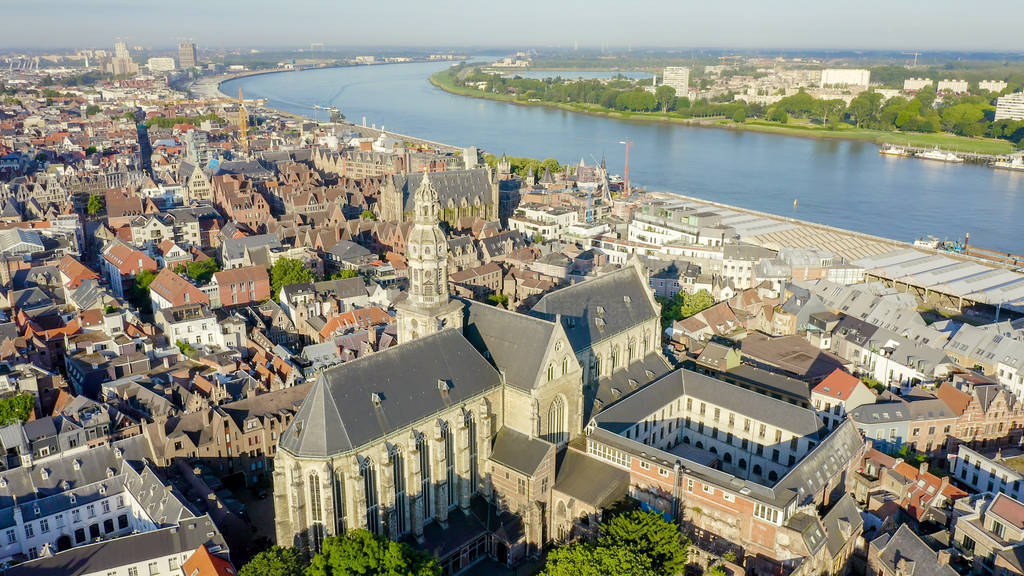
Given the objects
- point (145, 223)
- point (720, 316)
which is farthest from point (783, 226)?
point (145, 223)

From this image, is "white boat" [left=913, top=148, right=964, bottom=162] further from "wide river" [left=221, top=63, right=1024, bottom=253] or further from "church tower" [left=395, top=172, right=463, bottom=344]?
"church tower" [left=395, top=172, right=463, bottom=344]

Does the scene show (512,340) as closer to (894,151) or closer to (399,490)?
(399,490)

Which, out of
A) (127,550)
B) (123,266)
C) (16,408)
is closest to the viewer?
(127,550)

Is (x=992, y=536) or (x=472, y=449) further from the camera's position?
(x=472, y=449)

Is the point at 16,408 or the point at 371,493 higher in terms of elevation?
the point at 371,493

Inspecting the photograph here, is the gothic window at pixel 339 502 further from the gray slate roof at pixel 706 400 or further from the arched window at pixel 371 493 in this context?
the gray slate roof at pixel 706 400

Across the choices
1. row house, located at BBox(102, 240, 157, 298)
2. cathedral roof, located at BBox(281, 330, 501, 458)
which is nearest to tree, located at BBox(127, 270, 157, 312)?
row house, located at BBox(102, 240, 157, 298)

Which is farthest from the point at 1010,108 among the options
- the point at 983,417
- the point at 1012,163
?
the point at 983,417
